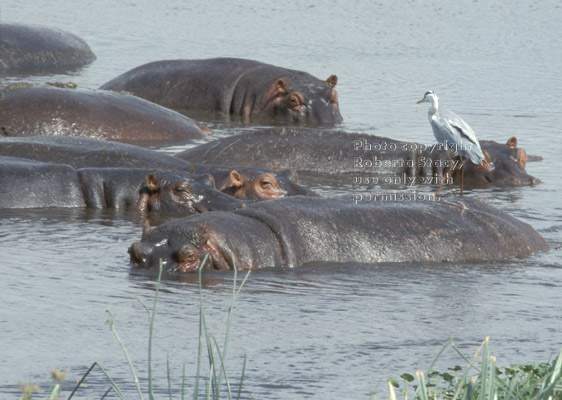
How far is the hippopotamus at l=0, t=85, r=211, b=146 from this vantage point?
10.3m

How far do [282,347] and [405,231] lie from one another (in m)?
1.88

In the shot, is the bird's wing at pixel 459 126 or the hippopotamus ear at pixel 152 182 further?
the bird's wing at pixel 459 126

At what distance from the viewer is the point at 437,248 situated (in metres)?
6.31

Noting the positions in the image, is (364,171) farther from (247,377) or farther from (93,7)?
(93,7)

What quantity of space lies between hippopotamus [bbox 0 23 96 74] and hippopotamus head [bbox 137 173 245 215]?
26.3ft

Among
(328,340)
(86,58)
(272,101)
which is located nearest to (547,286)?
(328,340)

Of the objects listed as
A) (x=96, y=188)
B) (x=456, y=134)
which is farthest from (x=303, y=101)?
(x=96, y=188)

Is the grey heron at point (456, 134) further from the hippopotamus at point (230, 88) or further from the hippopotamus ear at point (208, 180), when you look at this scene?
the hippopotamus at point (230, 88)

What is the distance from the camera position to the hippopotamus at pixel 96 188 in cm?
738

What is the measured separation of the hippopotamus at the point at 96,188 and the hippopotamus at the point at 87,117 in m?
2.47

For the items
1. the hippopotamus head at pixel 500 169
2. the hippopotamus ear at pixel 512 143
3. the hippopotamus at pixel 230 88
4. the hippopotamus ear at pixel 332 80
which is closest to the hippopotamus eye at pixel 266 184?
the hippopotamus head at pixel 500 169

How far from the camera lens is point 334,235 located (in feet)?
20.1

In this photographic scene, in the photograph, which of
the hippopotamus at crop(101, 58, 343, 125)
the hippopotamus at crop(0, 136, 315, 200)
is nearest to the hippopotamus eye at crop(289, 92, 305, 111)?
the hippopotamus at crop(101, 58, 343, 125)

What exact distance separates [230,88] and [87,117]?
3163 millimetres
